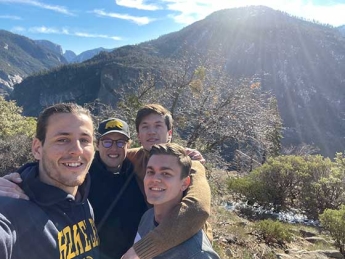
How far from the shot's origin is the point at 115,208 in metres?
2.71

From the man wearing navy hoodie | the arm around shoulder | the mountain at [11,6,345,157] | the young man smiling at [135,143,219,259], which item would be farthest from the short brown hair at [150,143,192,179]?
the mountain at [11,6,345,157]

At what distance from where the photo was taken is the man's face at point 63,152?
1.71m

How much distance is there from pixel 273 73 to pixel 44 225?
11812 centimetres

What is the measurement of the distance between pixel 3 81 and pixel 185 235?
189 metres

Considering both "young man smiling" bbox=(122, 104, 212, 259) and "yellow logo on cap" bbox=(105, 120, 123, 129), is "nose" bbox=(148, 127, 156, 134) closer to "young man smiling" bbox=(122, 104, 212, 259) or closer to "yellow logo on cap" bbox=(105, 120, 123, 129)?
"yellow logo on cap" bbox=(105, 120, 123, 129)

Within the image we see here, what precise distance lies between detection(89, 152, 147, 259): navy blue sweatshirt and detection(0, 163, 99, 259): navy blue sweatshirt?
0.76 metres

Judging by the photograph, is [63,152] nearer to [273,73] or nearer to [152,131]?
[152,131]

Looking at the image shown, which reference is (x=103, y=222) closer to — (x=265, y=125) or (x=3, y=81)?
(x=265, y=125)

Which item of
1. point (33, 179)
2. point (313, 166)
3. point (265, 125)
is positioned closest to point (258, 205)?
point (313, 166)

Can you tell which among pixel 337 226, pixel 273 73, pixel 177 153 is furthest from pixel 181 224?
pixel 273 73

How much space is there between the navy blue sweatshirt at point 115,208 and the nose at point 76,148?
105 cm

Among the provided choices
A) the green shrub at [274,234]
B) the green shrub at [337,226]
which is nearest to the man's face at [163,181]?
the green shrub at [274,234]

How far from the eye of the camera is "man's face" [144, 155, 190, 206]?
7.04ft

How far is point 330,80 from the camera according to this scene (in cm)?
11206
